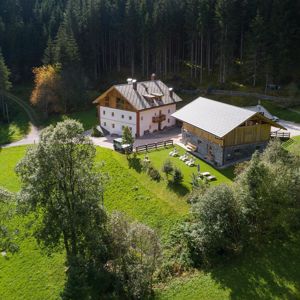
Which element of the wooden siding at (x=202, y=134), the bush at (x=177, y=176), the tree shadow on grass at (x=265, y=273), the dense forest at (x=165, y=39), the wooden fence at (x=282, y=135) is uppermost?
the dense forest at (x=165, y=39)

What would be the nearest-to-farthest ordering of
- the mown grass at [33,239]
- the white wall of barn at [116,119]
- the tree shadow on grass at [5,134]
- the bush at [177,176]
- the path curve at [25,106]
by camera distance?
1. the mown grass at [33,239]
2. the bush at [177,176]
3. the white wall of barn at [116,119]
4. the tree shadow on grass at [5,134]
5. the path curve at [25,106]

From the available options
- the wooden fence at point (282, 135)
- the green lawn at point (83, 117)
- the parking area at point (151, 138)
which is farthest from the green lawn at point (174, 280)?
the green lawn at point (83, 117)

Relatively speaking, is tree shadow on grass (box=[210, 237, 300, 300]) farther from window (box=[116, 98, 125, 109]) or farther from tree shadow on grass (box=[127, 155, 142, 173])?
window (box=[116, 98, 125, 109])

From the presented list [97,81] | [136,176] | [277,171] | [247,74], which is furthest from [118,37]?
[277,171]

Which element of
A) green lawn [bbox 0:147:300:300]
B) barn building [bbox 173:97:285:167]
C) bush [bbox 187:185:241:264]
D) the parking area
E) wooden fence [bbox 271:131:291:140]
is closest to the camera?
green lawn [bbox 0:147:300:300]

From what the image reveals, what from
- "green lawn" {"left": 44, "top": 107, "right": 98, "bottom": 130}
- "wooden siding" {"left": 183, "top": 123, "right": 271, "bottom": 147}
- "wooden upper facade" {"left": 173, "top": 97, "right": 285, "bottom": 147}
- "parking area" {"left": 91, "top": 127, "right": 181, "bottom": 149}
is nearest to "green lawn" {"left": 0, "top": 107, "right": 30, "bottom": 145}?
"green lawn" {"left": 44, "top": 107, "right": 98, "bottom": 130}

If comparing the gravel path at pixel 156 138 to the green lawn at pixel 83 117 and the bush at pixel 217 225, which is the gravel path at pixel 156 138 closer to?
the green lawn at pixel 83 117
